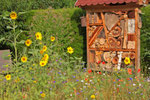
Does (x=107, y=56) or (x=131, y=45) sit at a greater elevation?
(x=131, y=45)

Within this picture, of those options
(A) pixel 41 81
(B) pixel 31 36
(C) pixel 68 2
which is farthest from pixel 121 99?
(C) pixel 68 2

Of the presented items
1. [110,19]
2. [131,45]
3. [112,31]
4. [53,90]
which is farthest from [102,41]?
[53,90]

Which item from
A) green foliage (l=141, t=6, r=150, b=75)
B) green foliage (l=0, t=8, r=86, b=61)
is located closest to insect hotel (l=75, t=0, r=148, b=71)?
green foliage (l=141, t=6, r=150, b=75)

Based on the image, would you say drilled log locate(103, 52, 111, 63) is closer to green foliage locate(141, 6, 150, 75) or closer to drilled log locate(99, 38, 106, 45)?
drilled log locate(99, 38, 106, 45)

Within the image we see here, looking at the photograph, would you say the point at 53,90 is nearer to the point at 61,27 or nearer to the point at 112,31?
the point at 112,31

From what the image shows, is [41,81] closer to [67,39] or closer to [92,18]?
[92,18]

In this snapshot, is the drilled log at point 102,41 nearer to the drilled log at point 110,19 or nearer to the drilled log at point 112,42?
the drilled log at point 112,42

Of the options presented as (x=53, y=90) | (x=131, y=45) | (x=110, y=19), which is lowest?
(x=53, y=90)

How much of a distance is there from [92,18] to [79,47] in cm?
128

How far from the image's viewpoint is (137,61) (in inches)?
263

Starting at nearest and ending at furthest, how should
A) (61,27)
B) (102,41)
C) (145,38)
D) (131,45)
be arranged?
(131,45) → (102,41) → (145,38) → (61,27)

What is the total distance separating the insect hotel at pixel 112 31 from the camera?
21.8 feet

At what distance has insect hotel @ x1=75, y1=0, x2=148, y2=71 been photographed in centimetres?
664

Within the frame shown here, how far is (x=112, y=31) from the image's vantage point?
271 inches
